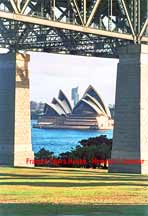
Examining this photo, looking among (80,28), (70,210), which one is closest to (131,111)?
(80,28)

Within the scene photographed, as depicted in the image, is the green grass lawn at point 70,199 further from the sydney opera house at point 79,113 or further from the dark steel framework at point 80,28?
the sydney opera house at point 79,113

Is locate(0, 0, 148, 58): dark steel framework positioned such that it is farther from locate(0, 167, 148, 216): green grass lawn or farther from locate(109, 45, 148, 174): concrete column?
locate(0, 167, 148, 216): green grass lawn

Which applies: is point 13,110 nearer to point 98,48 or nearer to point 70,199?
point 98,48

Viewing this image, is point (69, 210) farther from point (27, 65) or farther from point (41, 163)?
point (41, 163)

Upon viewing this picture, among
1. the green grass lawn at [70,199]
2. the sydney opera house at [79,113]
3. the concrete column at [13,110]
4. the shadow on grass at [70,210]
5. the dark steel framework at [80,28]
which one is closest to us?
the shadow on grass at [70,210]

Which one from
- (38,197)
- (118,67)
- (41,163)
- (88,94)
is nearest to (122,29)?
(118,67)

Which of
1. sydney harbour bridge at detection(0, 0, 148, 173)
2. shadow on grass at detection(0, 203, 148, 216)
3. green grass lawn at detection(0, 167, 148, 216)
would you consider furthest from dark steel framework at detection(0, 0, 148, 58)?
shadow on grass at detection(0, 203, 148, 216)

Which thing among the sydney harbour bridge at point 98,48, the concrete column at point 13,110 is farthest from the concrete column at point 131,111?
the concrete column at point 13,110
